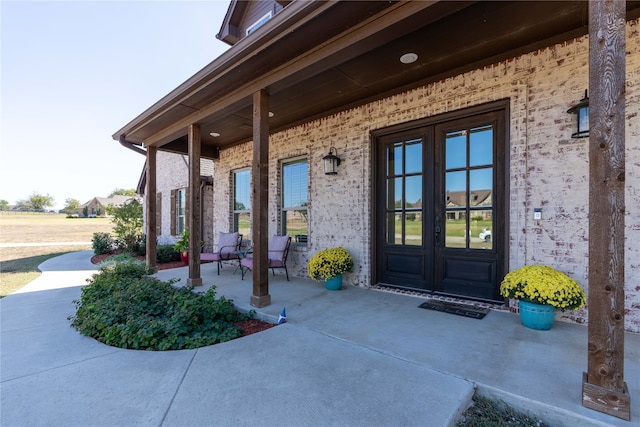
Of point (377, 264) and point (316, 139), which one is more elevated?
point (316, 139)

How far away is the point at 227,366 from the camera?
212 cm

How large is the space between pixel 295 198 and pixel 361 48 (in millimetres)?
3523

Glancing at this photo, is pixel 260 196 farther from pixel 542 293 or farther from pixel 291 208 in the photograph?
pixel 542 293

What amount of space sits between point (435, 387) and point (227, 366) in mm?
1490

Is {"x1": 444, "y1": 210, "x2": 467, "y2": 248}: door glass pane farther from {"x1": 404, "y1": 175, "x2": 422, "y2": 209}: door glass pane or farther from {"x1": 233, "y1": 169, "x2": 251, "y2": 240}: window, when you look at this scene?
{"x1": 233, "y1": 169, "x2": 251, "y2": 240}: window

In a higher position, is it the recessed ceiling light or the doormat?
the recessed ceiling light

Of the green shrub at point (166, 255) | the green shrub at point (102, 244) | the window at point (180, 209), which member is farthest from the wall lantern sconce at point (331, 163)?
the green shrub at point (102, 244)

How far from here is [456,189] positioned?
3.75 metres

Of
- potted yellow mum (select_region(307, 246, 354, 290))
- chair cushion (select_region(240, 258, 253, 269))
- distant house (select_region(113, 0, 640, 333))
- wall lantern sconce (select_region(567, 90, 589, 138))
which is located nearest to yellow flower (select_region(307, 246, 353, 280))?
potted yellow mum (select_region(307, 246, 354, 290))

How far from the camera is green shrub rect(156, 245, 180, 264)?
7707 millimetres

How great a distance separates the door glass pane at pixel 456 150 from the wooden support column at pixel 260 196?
247 centimetres

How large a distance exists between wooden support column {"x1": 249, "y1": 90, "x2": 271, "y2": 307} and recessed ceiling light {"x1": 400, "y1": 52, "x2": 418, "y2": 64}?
1.69 m

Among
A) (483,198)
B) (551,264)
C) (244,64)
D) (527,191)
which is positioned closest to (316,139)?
(244,64)

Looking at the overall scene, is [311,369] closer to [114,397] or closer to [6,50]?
[114,397]
